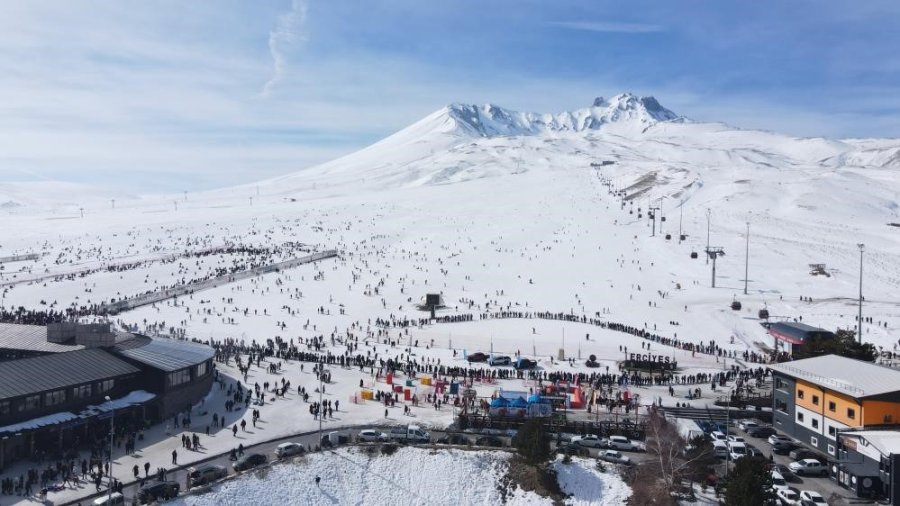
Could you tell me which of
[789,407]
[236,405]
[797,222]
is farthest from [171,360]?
[797,222]

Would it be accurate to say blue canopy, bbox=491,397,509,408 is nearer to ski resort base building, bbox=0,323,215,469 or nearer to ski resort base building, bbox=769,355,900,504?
ski resort base building, bbox=769,355,900,504

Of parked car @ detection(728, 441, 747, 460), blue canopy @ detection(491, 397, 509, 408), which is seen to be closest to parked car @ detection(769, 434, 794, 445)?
parked car @ detection(728, 441, 747, 460)

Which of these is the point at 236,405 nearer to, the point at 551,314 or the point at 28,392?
the point at 28,392

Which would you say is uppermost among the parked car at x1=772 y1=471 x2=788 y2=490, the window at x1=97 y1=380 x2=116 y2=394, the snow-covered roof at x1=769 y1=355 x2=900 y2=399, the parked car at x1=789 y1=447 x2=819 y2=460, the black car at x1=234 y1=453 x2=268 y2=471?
the snow-covered roof at x1=769 y1=355 x2=900 y2=399

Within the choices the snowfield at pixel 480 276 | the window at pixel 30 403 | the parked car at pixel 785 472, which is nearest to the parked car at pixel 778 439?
the parked car at pixel 785 472

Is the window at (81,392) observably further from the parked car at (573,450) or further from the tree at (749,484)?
the tree at (749,484)

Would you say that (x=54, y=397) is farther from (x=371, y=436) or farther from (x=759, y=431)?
(x=759, y=431)
